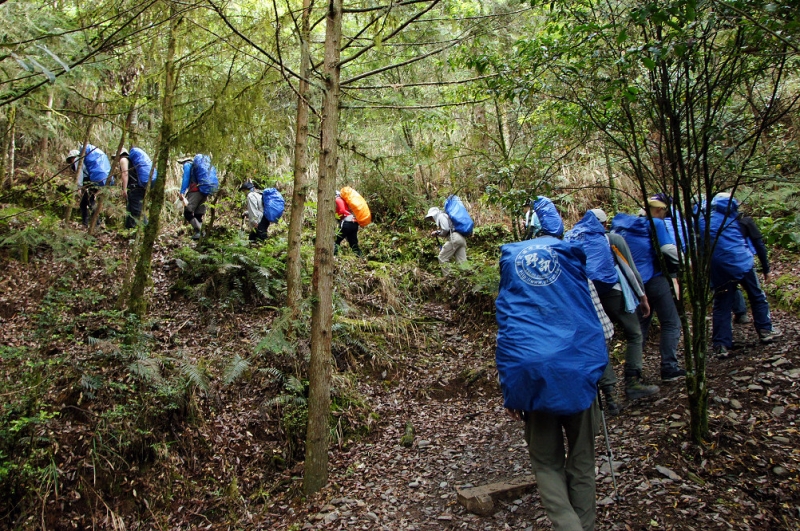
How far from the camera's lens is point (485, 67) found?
5125 mm

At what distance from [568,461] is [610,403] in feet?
7.82

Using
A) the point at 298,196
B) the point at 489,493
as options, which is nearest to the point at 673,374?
the point at 489,493

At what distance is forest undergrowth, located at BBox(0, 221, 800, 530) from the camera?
13.5 ft

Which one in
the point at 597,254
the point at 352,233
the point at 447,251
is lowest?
the point at 597,254

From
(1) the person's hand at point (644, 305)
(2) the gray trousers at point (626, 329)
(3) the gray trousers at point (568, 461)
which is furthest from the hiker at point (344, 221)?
(3) the gray trousers at point (568, 461)

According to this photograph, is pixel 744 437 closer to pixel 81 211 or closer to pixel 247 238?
pixel 247 238

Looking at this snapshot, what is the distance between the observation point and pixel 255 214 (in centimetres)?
988

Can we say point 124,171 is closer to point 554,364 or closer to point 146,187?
point 146,187

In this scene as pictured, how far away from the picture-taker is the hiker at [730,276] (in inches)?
241

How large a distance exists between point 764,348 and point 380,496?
485 cm

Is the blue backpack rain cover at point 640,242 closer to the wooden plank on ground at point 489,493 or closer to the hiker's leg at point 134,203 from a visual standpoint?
the wooden plank on ground at point 489,493

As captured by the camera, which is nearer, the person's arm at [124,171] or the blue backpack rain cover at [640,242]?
the blue backpack rain cover at [640,242]

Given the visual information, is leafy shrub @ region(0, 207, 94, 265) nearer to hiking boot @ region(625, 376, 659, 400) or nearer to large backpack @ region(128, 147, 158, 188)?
large backpack @ region(128, 147, 158, 188)

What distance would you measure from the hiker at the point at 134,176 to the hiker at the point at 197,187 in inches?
24.8
